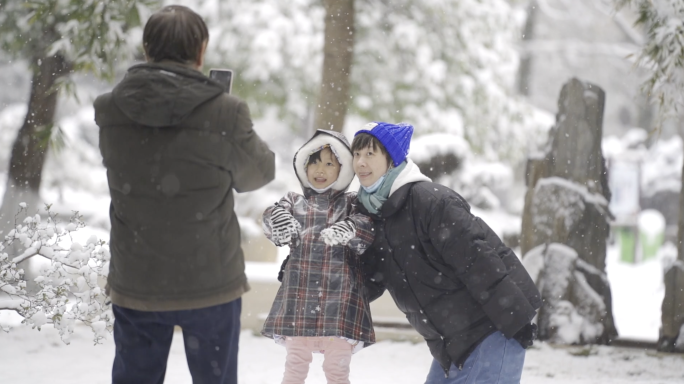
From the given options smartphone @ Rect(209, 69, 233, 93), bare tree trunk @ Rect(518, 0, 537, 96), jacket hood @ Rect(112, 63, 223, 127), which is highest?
bare tree trunk @ Rect(518, 0, 537, 96)

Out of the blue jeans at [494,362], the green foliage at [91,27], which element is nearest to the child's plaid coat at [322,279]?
the blue jeans at [494,362]

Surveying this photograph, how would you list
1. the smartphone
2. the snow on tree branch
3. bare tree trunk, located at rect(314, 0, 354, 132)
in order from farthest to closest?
1. bare tree trunk, located at rect(314, 0, 354, 132)
2. the snow on tree branch
3. the smartphone

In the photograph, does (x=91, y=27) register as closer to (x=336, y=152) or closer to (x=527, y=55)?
(x=336, y=152)

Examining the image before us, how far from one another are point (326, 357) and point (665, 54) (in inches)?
149

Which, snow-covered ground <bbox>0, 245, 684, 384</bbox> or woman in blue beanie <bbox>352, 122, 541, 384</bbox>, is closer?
woman in blue beanie <bbox>352, 122, 541, 384</bbox>

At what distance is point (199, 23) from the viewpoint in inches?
88.7

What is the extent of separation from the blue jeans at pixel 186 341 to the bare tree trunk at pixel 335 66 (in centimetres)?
428

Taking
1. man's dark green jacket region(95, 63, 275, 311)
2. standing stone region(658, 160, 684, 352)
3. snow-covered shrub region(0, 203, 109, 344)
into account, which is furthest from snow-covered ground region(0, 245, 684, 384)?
man's dark green jacket region(95, 63, 275, 311)

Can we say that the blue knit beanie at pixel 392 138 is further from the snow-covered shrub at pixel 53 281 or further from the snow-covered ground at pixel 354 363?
the snow-covered ground at pixel 354 363

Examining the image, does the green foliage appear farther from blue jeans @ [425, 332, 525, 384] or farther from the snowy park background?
blue jeans @ [425, 332, 525, 384]

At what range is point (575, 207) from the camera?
596 centimetres

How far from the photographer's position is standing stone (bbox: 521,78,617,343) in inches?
230

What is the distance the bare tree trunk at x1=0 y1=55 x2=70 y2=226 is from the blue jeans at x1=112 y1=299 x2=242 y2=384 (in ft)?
17.5

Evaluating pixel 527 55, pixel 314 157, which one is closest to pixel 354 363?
pixel 314 157
